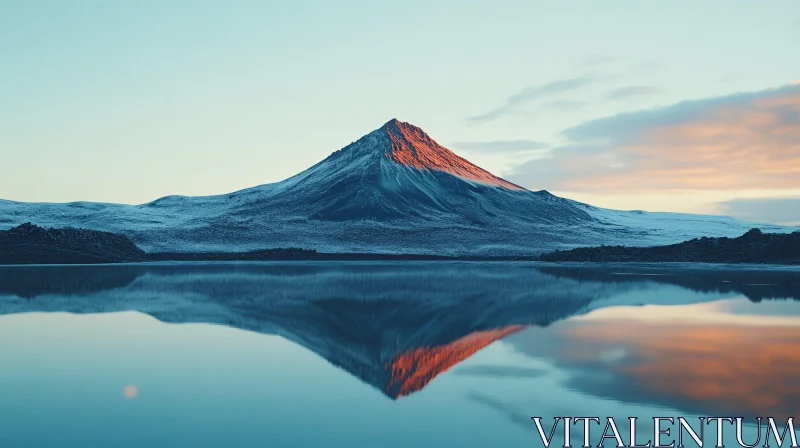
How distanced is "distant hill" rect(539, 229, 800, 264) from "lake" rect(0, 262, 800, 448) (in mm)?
38274

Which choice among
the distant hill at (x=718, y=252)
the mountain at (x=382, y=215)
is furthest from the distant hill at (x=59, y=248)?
the distant hill at (x=718, y=252)

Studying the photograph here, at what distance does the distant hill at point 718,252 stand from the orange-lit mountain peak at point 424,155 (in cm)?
8360

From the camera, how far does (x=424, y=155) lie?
165750 millimetres

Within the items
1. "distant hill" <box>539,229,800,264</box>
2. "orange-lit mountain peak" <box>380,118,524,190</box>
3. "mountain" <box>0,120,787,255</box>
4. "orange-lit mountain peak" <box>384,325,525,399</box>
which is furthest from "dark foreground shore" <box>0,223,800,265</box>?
"orange-lit mountain peak" <box>380,118,524,190</box>

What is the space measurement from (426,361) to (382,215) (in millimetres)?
117715

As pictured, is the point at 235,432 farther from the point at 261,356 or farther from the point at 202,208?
the point at 202,208

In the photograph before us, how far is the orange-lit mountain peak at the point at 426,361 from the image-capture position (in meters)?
12.0

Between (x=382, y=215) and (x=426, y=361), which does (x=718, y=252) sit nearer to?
(x=426, y=361)

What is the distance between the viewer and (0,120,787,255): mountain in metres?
114

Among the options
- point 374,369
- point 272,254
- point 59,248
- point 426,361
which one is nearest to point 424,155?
point 272,254

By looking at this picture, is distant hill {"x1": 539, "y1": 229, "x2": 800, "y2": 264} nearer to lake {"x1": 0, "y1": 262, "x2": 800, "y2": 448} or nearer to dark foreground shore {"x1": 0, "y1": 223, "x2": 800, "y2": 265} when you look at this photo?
dark foreground shore {"x1": 0, "y1": 223, "x2": 800, "y2": 265}

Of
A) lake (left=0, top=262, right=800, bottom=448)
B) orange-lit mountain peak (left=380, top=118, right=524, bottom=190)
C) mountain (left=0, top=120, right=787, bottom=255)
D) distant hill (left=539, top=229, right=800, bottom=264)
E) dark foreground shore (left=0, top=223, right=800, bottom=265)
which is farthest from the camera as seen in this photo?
orange-lit mountain peak (left=380, top=118, right=524, bottom=190)

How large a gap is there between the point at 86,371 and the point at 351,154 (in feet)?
500

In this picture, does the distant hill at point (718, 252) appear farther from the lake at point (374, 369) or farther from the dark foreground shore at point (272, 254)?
the lake at point (374, 369)
